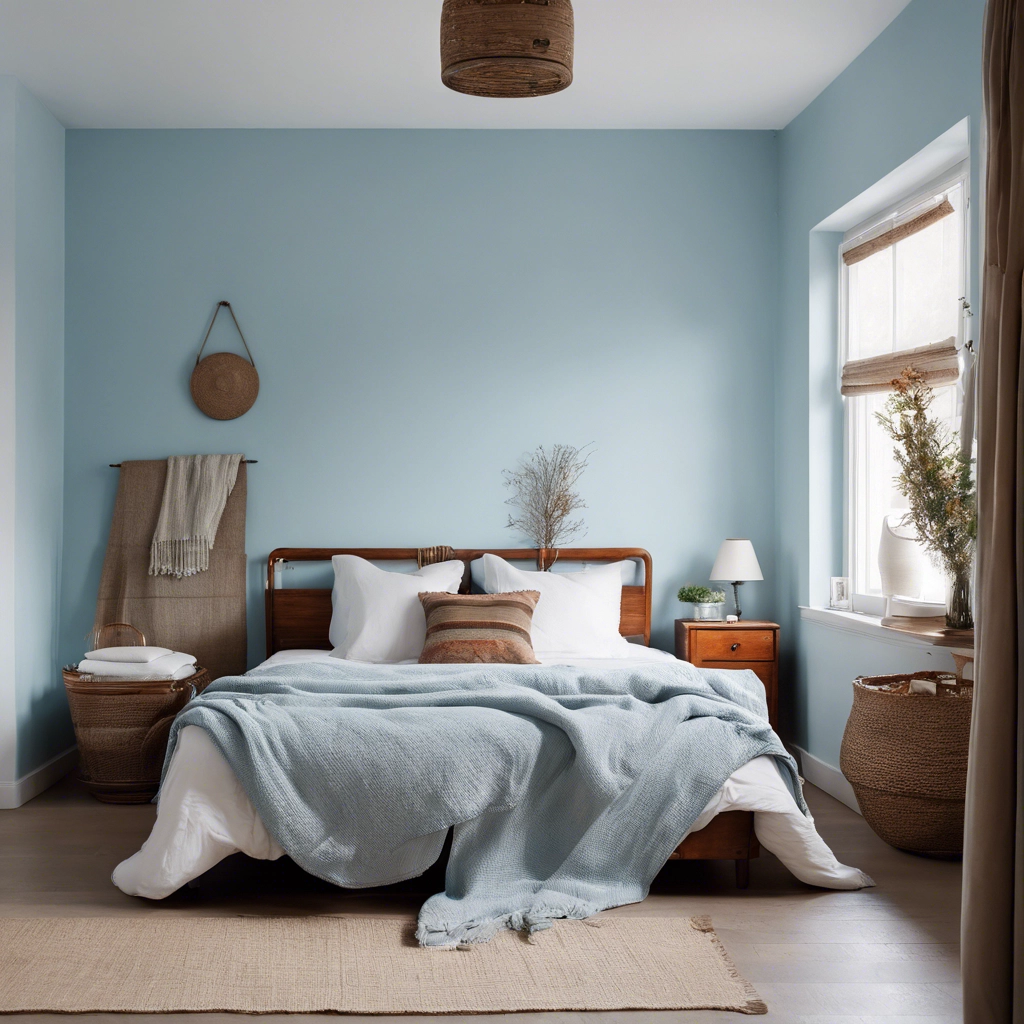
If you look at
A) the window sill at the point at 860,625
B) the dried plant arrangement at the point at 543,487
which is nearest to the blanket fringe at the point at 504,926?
the window sill at the point at 860,625

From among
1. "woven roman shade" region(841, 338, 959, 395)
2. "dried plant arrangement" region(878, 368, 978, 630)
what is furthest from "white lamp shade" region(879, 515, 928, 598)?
"woven roman shade" region(841, 338, 959, 395)

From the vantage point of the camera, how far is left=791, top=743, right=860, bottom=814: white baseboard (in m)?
4.12

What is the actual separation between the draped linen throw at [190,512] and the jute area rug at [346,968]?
2138mm

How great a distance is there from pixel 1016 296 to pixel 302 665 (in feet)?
9.35

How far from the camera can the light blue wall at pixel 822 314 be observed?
3670 mm

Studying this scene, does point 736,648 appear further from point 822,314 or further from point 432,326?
point 432,326

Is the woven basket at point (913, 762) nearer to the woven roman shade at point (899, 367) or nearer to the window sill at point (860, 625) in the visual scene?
the window sill at point (860, 625)

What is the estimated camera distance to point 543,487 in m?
4.97

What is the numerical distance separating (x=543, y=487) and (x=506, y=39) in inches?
104

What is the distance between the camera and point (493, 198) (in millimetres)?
4977

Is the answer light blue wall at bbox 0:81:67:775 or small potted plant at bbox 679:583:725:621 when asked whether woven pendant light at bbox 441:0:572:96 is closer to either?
light blue wall at bbox 0:81:67:775

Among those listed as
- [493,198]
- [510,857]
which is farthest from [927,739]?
[493,198]

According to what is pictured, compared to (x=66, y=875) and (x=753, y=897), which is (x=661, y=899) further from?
(x=66, y=875)

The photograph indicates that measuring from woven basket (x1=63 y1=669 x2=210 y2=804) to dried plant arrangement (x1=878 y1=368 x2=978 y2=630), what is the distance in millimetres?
3120
